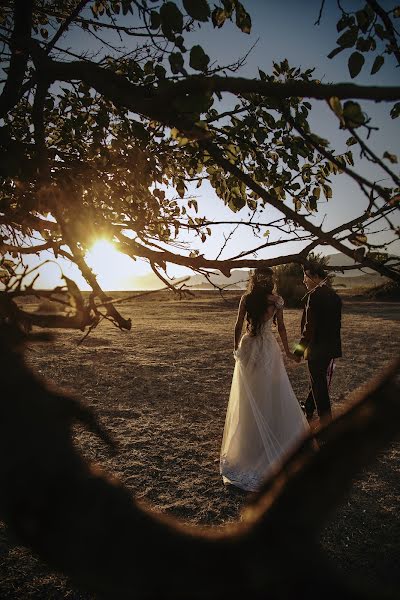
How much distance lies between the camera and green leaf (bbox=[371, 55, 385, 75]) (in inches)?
62.9

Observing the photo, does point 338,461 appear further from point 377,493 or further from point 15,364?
point 377,493

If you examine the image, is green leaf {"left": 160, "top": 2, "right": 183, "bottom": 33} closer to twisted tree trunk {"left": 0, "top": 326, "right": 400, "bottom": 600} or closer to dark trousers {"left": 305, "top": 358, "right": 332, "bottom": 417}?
twisted tree trunk {"left": 0, "top": 326, "right": 400, "bottom": 600}

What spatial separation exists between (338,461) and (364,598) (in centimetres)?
21

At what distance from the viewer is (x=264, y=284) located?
486cm

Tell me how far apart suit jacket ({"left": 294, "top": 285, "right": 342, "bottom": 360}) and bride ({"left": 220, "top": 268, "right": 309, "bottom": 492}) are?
49cm

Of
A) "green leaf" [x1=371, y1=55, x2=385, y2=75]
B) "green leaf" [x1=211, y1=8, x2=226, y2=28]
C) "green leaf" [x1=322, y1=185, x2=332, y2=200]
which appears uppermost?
"green leaf" [x1=211, y1=8, x2=226, y2=28]

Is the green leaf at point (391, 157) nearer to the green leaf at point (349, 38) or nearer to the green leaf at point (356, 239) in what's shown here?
the green leaf at point (356, 239)

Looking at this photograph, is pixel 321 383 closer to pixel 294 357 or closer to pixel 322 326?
pixel 294 357

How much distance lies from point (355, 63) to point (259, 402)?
3.92 m

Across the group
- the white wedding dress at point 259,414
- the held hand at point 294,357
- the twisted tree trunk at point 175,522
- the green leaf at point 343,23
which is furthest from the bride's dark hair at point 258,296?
the twisted tree trunk at point 175,522

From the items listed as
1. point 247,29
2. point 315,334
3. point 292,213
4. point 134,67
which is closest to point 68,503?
point 292,213

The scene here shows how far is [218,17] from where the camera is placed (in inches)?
85.1

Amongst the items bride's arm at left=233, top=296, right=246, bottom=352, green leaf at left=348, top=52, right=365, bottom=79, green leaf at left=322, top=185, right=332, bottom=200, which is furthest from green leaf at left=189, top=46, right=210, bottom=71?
bride's arm at left=233, top=296, right=246, bottom=352

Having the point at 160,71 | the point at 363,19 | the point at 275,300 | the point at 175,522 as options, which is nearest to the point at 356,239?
the point at 175,522
